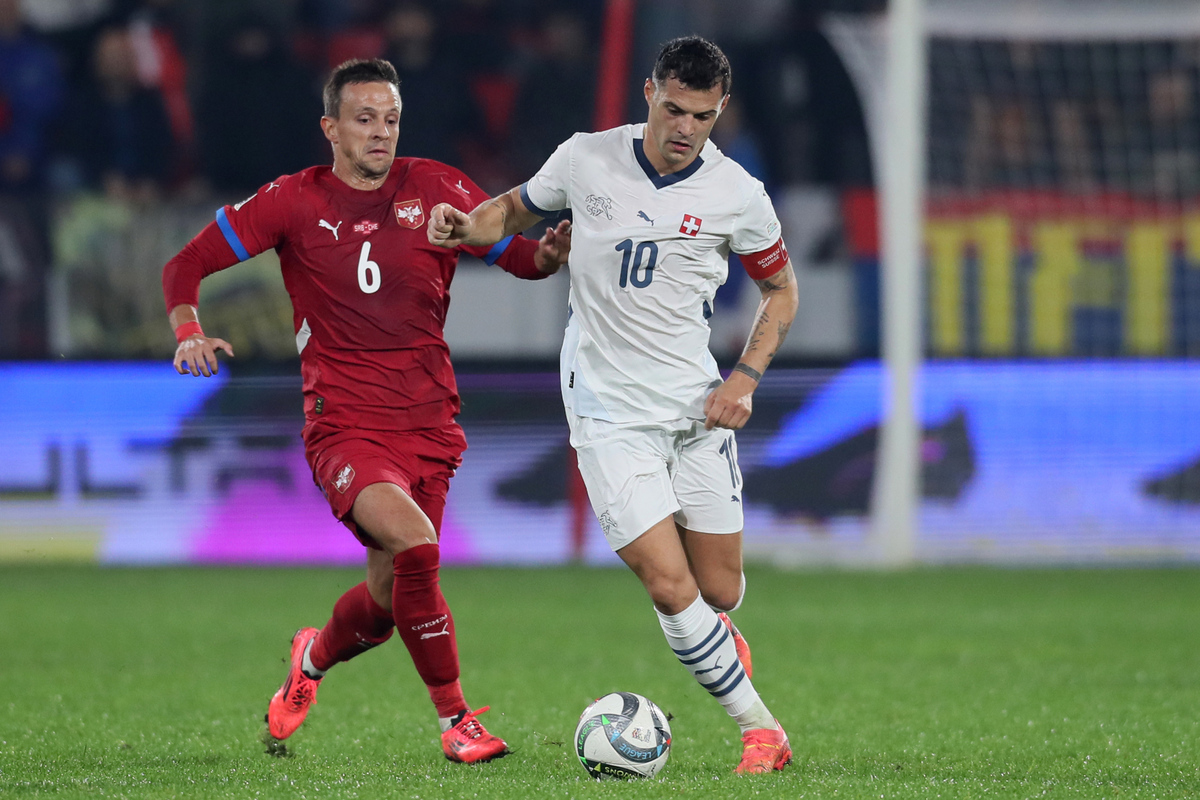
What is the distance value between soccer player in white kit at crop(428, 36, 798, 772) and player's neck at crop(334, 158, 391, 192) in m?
0.50

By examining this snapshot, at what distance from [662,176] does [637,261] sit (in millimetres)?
292

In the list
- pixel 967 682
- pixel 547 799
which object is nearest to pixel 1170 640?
pixel 967 682

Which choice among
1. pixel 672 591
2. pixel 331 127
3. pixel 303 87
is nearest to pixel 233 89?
pixel 303 87

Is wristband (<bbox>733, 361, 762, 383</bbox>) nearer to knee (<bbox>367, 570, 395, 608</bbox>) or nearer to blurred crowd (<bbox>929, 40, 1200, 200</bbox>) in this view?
knee (<bbox>367, 570, 395, 608</bbox>)

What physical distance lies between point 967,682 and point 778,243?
278cm

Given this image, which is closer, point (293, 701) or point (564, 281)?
point (293, 701)

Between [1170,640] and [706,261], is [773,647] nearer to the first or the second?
[1170,640]

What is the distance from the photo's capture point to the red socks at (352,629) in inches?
209

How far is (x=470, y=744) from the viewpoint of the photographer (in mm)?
4941

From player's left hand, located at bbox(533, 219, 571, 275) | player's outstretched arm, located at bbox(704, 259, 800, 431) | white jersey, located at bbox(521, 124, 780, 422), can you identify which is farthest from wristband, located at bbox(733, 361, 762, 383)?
player's left hand, located at bbox(533, 219, 571, 275)

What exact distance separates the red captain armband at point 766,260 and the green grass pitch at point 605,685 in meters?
1.59

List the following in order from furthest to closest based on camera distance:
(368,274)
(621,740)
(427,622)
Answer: (368,274) → (427,622) → (621,740)

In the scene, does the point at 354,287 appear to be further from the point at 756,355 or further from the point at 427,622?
the point at 756,355

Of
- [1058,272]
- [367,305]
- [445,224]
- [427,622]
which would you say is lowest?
[427,622]
